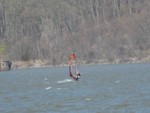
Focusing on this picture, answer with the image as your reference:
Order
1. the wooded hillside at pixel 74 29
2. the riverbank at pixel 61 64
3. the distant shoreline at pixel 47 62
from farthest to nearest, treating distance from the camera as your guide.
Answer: the wooded hillside at pixel 74 29, the distant shoreline at pixel 47 62, the riverbank at pixel 61 64

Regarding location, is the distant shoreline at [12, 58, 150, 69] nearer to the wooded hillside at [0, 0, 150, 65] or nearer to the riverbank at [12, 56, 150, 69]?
the riverbank at [12, 56, 150, 69]

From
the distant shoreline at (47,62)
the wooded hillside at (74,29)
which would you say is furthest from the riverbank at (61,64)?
the wooded hillside at (74,29)

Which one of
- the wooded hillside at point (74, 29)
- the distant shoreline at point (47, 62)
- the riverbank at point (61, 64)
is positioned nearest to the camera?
the riverbank at point (61, 64)

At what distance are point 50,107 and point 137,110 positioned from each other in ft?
22.6

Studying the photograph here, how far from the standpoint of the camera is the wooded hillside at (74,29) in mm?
141125

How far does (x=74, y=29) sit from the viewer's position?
161750 millimetres

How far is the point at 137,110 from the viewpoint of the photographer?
117ft

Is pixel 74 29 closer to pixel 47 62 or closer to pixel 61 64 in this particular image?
Answer: pixel 47 62

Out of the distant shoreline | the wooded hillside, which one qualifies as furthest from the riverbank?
the wooded hillside

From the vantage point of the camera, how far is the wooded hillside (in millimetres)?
141125

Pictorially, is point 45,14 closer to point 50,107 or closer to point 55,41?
point 55,41

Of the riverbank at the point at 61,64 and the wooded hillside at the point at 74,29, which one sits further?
the wooded hillside at the point at 74,29

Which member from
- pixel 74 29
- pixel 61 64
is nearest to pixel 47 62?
pixel 61 64

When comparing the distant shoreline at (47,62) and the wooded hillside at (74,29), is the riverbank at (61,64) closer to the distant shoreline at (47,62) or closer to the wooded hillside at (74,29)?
the distant shoreline at (47,62)
